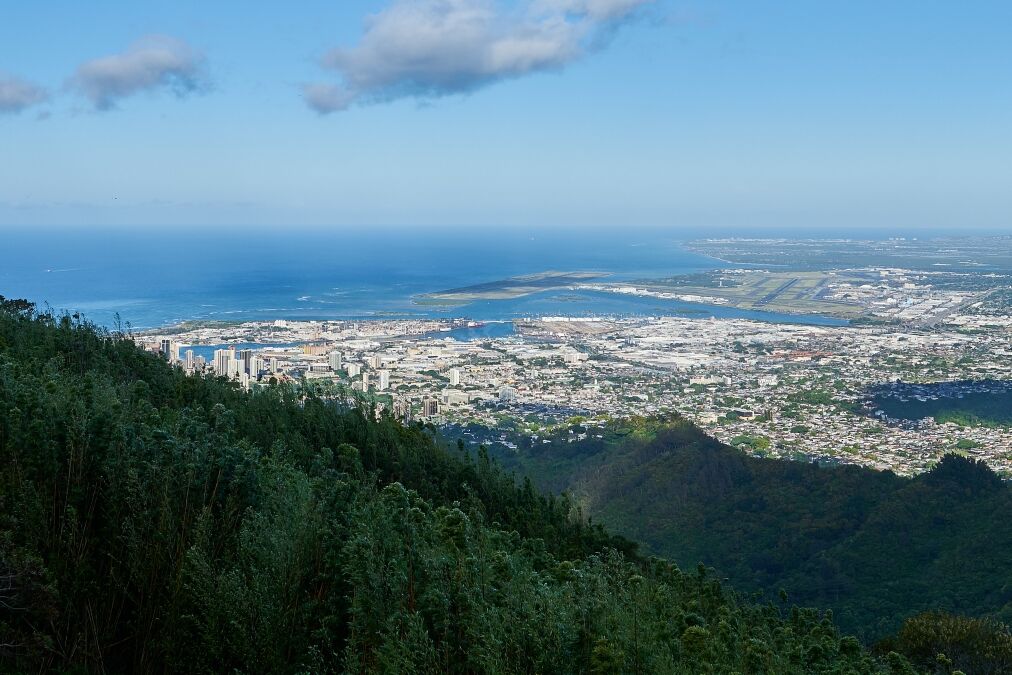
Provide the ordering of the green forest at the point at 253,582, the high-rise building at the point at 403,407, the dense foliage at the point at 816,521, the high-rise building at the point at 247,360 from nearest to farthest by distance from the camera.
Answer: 1. the green forest at the point at 253,582
2. the dense foliage at the point at 816,521
3. the high-rise building at the point at 403,407
4. the high-rise building at the point at 247,360

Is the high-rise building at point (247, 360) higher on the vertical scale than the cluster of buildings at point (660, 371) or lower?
higher

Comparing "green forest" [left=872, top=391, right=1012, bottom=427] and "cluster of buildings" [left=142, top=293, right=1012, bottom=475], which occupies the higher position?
"cluster of buildings" [left=142, top=293, right=1012, bottom=475]

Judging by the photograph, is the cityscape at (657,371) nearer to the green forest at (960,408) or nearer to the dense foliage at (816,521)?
the green forest at (960,408)

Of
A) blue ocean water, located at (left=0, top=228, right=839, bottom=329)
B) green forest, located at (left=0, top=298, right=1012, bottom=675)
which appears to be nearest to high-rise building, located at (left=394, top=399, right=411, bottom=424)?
blue ocean water, located at (left=0, top=228, right=839, bottom=329)

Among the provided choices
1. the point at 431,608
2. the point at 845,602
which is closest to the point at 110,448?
the point at 431,608

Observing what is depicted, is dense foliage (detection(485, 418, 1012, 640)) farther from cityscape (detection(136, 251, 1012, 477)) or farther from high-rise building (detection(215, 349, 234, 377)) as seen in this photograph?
high-rise building (detection(215, 349, 234, 377))

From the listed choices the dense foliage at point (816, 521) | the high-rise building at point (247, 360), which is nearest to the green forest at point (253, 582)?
the dense foliage at point (816, 521)
